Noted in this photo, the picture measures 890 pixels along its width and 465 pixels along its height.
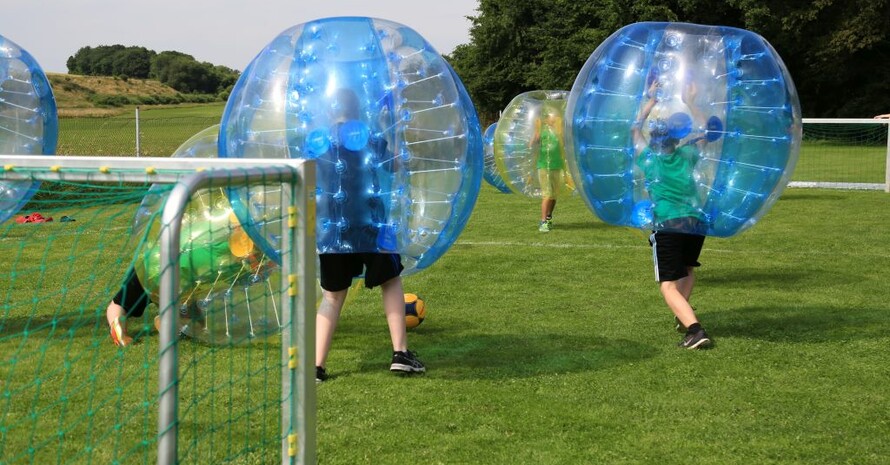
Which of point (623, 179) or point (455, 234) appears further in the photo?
point (623, 179)

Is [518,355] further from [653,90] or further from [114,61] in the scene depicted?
[114,61]

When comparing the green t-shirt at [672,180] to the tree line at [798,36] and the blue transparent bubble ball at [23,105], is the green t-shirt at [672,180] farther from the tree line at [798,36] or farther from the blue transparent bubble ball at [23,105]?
the tree line at [798,36]

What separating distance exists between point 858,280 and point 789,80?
3221 mm

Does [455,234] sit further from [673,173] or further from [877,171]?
[877,171]

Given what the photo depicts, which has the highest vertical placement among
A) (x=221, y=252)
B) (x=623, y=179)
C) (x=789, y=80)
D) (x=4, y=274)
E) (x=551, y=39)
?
(x=551, y=39)

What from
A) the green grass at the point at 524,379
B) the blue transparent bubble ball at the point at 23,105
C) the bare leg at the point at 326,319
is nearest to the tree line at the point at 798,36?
the green grass at the point at 524,379

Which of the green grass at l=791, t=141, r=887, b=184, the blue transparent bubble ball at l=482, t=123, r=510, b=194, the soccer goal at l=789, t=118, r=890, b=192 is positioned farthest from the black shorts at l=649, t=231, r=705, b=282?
the soccer goal at l=789, t=118, r=890, b=192

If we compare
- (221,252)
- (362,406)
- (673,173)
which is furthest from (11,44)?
(673,173)

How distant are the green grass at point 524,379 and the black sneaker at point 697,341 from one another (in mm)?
80

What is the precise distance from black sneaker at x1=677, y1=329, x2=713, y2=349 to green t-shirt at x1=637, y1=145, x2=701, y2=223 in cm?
79

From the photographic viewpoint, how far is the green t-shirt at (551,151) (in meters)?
13.3

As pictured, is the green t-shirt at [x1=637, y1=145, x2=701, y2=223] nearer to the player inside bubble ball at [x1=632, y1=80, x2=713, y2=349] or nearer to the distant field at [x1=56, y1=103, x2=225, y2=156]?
the player inside bubble ball at [x1=632, y1=80, x2=713, y2=349]

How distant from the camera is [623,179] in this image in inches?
236

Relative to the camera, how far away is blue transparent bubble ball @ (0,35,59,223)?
691 centimetres
